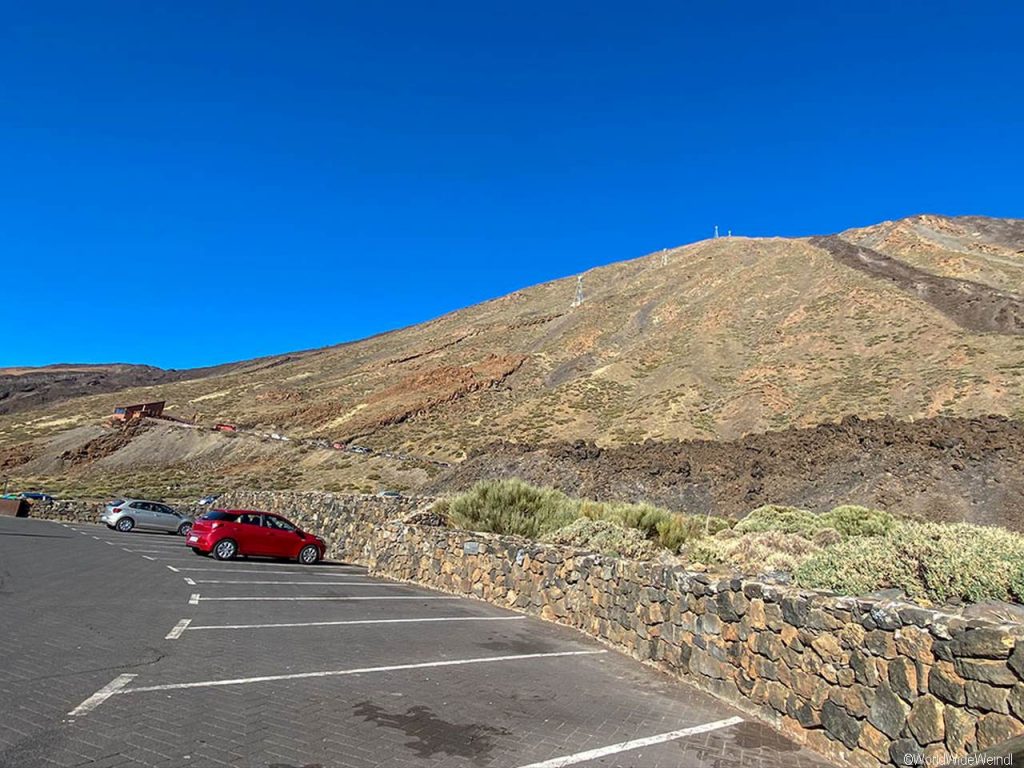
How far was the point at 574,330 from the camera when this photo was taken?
7338 centimetres

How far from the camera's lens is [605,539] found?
13078mm

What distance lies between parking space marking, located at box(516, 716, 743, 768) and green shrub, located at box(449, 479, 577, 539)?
9.19m

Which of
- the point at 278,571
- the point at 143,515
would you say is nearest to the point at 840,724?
the point at 278,571

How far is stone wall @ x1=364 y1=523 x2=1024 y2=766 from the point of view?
15.4ft

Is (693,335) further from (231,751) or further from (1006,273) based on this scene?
(231,751)

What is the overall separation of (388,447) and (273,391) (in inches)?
1277

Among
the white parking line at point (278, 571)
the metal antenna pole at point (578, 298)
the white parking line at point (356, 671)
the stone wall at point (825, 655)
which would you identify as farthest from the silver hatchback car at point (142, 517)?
the metal antenna pole at point (578, 298)

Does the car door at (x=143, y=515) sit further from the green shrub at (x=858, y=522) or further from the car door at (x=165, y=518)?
the green shrub at (x=858, y=522)

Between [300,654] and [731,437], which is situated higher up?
[731,437]

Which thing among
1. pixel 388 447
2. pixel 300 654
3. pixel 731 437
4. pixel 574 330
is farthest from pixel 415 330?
pixel 300 654

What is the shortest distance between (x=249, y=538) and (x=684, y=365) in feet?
130

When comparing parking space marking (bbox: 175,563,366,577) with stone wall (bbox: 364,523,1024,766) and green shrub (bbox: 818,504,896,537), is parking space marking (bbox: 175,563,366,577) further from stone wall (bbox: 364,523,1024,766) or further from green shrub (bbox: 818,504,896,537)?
green shrub (bbox: 818,504,896,537)

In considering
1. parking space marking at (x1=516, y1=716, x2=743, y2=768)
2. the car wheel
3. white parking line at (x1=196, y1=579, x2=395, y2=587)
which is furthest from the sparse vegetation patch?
the car wheel

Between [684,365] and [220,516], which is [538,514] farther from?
[684,365]
